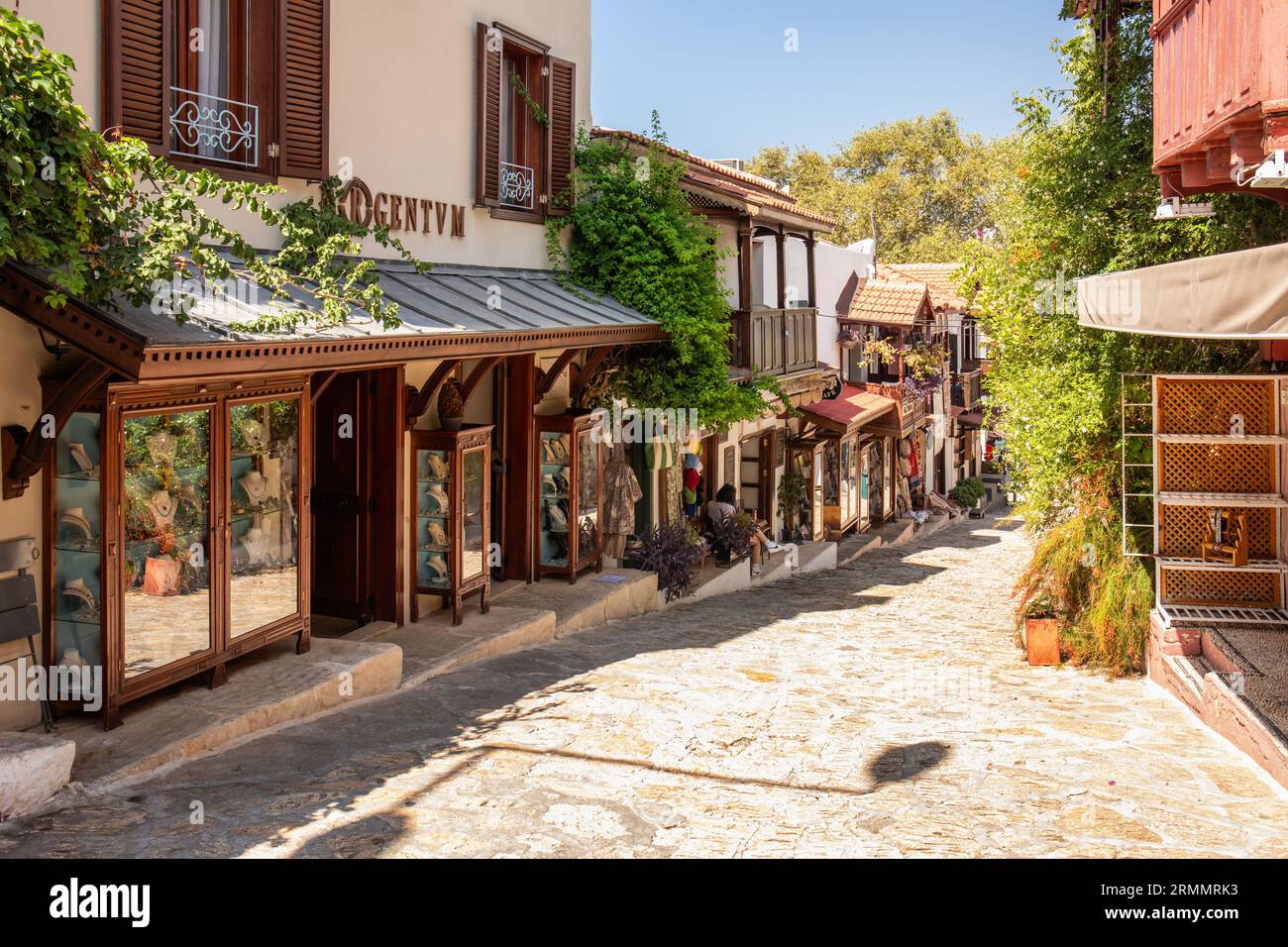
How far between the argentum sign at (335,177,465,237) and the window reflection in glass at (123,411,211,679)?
2752mm

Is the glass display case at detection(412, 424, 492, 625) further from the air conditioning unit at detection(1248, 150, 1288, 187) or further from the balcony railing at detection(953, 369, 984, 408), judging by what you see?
the balcony railing at detection(953, 369, 984, 408)

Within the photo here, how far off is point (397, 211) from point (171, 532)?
4542 millimetres

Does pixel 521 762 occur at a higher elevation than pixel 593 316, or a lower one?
lower

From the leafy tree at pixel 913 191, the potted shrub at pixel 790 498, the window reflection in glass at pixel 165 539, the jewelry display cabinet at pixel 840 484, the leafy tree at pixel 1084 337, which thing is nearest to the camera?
the window reflection in glass at pixel 165 539

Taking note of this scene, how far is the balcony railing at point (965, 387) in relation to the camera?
42469 mm

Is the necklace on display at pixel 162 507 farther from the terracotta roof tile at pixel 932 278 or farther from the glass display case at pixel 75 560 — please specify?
the terracotta roof tile at pixel 932 278

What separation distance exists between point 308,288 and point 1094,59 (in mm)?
9391

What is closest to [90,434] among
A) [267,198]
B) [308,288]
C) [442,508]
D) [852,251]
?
[308,288]

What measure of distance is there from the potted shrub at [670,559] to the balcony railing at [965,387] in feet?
90.6

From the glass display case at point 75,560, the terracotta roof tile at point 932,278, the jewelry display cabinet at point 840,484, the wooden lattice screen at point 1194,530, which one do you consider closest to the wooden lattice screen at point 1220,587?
the wooden lattice screen at point 1194,530

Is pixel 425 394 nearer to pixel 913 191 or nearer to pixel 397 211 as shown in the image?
pixel 397 211

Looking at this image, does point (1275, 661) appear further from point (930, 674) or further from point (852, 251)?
point (852, 251)

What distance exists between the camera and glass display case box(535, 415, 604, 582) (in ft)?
45.3

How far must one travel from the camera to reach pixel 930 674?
11883 millimetres
